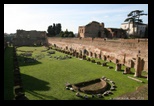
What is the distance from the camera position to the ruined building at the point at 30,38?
4862 cm

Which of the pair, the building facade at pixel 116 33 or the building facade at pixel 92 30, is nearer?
the building facade at pixel 92 30

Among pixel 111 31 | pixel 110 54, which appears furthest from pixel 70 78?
pixel 111 31

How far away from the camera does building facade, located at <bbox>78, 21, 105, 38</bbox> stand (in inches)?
1694

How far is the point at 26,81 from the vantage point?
1048 cm

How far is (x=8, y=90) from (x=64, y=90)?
11.2 ft

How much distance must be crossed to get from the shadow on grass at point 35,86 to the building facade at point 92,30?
33.1 m

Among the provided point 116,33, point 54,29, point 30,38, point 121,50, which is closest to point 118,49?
Answer: point 121,50

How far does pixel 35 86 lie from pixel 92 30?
36411 millimetres

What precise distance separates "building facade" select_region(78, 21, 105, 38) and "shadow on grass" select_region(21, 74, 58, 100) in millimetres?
33090

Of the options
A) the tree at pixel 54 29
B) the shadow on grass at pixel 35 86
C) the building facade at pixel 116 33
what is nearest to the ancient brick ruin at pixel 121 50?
the shadow on grass at pixel 35 86

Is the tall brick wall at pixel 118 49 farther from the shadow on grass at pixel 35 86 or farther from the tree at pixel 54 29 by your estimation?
the tree at pixel 54 29

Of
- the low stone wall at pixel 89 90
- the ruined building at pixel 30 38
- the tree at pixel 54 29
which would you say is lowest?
the low stone wall at pixel 89 90

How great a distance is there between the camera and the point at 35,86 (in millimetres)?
9477

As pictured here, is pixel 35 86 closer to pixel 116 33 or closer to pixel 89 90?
pixel 89 90
